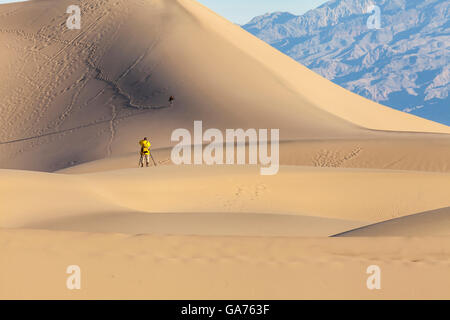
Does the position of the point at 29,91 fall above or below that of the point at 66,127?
above

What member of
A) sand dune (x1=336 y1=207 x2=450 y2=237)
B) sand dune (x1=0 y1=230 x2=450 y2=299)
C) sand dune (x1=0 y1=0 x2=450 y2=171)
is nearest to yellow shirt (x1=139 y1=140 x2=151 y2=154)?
sand dune (x1=336 y1=207 x2=450 y2=237)

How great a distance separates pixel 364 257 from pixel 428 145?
20.3 meters

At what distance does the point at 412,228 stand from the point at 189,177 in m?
9.06

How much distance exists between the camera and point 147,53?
42812 millimetres

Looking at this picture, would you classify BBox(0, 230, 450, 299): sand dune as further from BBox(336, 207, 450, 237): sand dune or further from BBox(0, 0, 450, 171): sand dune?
BBox(0, 0, 450, 171): sand dune

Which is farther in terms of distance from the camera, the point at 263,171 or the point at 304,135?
the point at 304,135

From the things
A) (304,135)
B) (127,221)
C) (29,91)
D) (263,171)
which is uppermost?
(29,91)

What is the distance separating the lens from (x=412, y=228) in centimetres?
870

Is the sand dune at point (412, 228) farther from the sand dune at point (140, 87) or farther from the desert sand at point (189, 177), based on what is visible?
the sand dune at point (140, 87)

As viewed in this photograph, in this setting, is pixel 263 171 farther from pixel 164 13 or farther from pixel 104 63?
pixel 164 13

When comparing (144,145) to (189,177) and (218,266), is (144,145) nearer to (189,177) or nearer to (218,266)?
(189,177)

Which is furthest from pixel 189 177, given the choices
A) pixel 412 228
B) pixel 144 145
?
pixel 412 228
